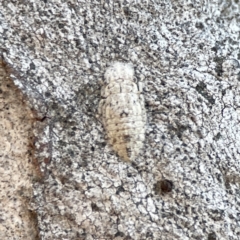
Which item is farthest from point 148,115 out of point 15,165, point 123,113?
point 15,165

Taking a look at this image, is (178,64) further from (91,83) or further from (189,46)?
(91,83)

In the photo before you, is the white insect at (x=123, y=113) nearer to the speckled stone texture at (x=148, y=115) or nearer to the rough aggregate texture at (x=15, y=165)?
the speckled stone texture at (x=148, y=115)

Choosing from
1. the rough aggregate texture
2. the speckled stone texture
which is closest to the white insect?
the speckled stone texture

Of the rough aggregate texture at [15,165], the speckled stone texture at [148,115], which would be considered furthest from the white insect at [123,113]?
the rough aggregate texture at [15,165]

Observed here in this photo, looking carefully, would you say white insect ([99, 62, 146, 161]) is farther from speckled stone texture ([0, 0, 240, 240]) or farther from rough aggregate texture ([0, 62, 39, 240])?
rough aggregate texture ([0, 62, 39, 240])

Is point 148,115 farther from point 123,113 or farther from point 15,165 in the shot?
point 15,165
